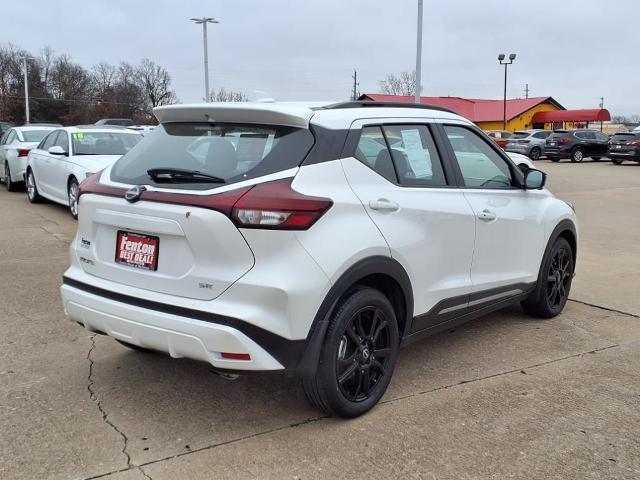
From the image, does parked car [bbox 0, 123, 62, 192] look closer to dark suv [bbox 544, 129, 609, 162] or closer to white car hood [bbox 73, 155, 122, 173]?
white car hood [bbox 73, 155, 122, 173]

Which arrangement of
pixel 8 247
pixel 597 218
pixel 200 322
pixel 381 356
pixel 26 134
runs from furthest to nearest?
pixel 26 134 → pixel 597 218 → pixel 8 247 → pixel 381 356 → pixel 200 322

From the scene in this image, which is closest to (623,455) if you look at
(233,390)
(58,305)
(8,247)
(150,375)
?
(233,390)

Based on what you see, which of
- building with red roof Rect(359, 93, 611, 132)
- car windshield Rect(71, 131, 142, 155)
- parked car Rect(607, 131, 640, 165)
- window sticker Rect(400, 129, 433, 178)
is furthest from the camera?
building with red roof Rect(359, 93, 611, 132)

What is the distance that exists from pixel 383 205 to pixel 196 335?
4.03 ft

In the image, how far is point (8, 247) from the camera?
8.24m

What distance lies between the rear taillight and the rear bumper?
0.47 m

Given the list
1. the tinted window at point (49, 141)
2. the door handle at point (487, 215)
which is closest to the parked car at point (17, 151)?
the tinted window at point (49, 141)

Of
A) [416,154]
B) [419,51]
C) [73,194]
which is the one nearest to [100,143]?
[73,194]

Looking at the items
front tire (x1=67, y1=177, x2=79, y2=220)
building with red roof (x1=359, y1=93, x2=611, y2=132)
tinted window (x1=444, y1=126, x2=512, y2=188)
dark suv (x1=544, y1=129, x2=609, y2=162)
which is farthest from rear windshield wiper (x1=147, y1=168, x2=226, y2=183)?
building with red roof (x1=359, y1=93, x2=611, y2=132)

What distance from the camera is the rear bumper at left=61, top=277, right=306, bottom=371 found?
296cm

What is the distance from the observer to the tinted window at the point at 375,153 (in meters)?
3.56

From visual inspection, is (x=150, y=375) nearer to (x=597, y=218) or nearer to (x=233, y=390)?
(x=233, y=390)

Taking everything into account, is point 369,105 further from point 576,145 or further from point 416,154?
point 576,145

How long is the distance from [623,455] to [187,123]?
2889 mm
